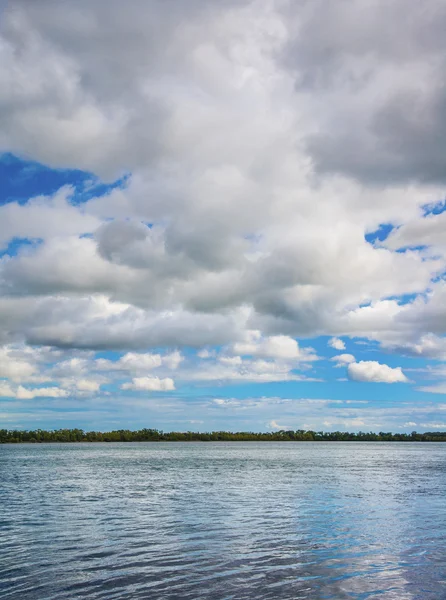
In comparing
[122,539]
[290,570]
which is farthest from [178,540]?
[290,570]

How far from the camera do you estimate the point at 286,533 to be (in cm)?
3092

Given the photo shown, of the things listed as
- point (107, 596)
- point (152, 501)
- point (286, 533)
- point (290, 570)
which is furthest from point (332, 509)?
point (107, 596)

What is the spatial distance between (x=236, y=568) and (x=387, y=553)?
7.84 metres

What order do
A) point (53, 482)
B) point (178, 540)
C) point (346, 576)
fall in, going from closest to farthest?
point (346, 576), point (178, 540), point (53, 482)

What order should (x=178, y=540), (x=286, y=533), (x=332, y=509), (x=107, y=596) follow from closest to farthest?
(x=107, y=596) → (x=178, y=540) → (x=286, y=533) → (x=332, y=509)

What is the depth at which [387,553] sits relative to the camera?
25812mm

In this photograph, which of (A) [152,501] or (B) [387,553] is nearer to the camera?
(B) [387,553]

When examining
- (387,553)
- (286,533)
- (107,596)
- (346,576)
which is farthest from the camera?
(286,533)

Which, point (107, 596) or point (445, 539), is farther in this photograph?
point (445, 539)

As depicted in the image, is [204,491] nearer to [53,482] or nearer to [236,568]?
Answer: [53,482]

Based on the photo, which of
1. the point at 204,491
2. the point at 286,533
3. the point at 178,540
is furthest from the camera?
the point at 204,491

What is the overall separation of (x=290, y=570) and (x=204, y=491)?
33.9 m

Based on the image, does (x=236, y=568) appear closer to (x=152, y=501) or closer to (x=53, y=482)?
(x=152, y=501)

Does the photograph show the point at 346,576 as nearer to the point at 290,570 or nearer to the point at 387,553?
the point at 290,570
